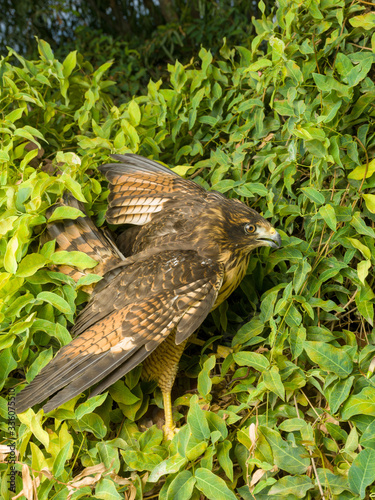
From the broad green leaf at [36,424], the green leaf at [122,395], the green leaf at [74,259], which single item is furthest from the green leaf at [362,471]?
the green leaf at [74,259]

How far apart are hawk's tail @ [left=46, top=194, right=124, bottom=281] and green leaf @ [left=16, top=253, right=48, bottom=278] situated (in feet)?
0.34

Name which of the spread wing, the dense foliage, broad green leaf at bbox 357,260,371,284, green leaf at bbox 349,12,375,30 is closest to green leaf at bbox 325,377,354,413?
the dense foliage

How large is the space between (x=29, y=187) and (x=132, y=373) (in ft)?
2.60

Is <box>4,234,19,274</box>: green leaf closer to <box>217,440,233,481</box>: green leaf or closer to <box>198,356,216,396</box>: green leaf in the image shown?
<box>198,356,216,396</box>: green leaf

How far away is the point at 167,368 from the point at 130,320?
0.99ft

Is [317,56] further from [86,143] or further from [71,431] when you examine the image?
[71,431]

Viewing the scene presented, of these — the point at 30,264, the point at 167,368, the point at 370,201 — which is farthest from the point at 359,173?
the point at 30,264

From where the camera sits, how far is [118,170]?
216cm

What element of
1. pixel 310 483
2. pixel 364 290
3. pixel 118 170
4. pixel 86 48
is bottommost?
pixel 310 483

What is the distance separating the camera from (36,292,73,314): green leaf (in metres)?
1.69

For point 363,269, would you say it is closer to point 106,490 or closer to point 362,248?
point 362,248

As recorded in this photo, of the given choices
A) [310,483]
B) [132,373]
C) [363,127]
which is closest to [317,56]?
[363,127]

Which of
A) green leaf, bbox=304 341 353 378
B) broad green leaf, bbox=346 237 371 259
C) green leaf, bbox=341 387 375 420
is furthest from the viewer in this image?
broad green leaf, bbox=346 237 371 259

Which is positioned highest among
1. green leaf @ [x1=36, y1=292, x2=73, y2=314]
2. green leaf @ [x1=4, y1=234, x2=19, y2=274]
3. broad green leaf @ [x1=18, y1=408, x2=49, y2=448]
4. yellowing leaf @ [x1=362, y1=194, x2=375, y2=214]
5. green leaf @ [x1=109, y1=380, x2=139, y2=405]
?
green leaf @ [x1=4, y1=234, x2=19, y2=274]
